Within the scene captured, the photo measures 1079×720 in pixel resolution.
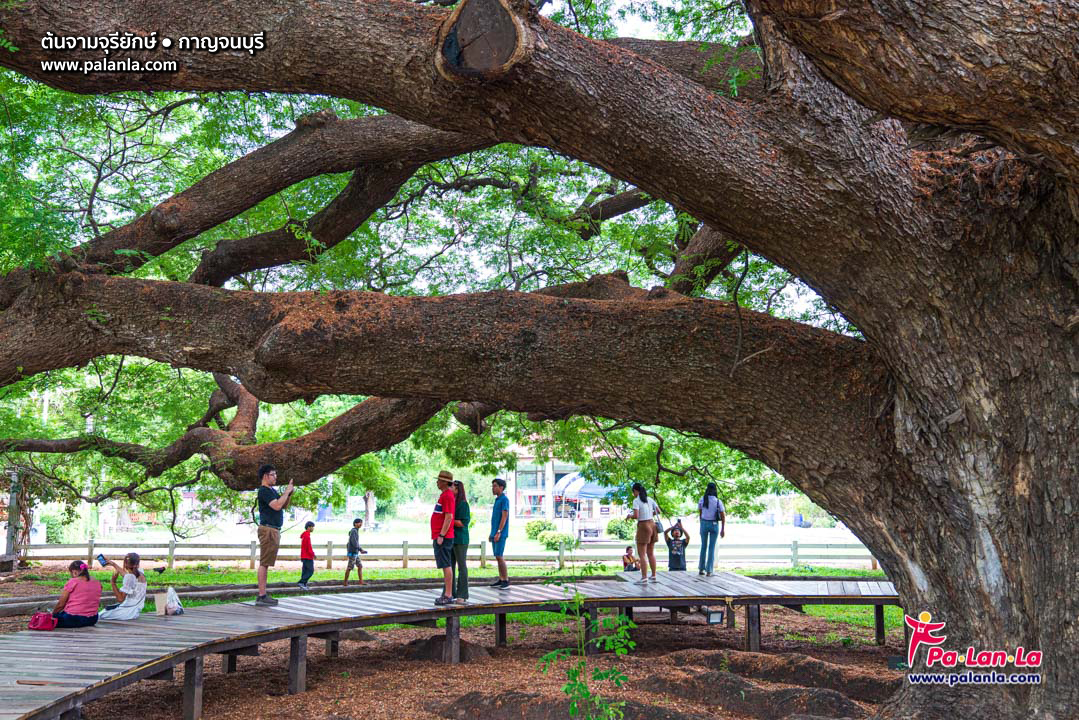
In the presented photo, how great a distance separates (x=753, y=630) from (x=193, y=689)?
612 cm

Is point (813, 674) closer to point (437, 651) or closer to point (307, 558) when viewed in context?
point (437, 651)

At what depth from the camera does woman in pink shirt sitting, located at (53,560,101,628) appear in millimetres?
7266

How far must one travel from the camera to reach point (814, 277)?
4887 millimetres

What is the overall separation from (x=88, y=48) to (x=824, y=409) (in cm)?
503

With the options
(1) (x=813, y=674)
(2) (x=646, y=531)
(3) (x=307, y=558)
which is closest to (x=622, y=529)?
(3) (x=307, y=558)

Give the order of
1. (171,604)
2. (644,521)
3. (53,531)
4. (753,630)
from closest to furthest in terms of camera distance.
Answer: (171,604) → (753,630) → (644,521) → (53,531)

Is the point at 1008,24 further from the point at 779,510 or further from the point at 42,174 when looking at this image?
the point at 779,510

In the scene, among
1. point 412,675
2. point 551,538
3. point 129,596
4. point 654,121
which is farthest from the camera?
point 551,538

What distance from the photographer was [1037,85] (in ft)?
10.9

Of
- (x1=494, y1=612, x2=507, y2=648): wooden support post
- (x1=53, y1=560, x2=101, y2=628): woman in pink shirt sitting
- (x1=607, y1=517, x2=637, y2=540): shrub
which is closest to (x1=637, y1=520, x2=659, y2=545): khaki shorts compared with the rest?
(x1=494, y1=612, x2=507, y2=648): wooden support post

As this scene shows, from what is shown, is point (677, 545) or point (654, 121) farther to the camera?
point (677, 545)

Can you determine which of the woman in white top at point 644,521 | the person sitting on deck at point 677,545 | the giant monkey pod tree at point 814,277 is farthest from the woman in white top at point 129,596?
the person sitting on deck at point 677,545

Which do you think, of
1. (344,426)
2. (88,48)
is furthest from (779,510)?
(88,48)

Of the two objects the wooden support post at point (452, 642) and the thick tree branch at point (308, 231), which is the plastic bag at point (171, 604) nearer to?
the wooden support post at point (452, 642)
